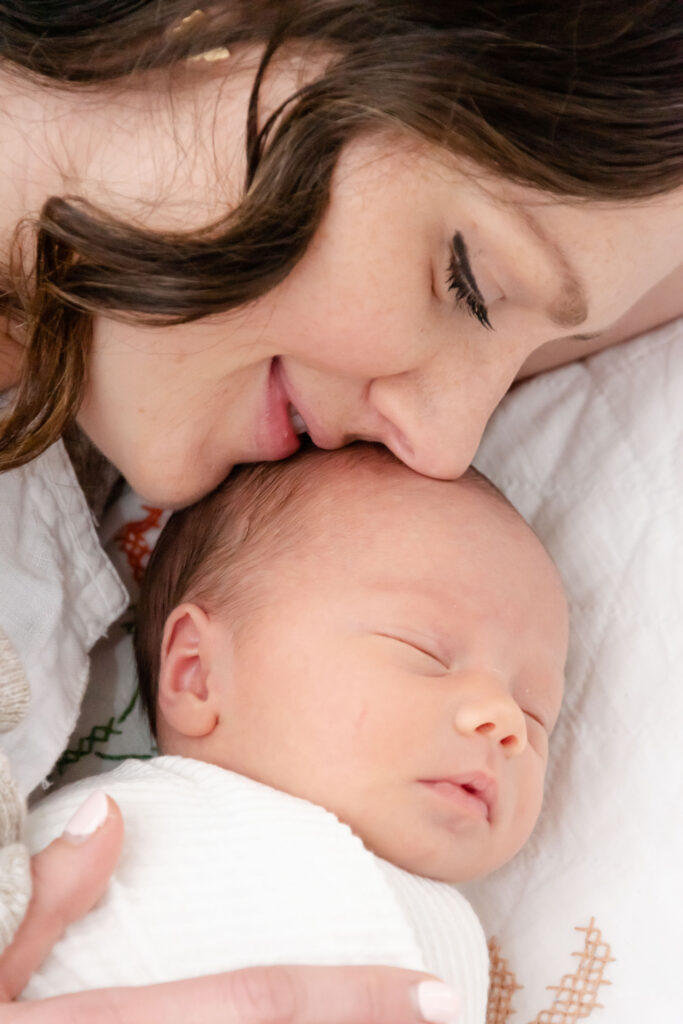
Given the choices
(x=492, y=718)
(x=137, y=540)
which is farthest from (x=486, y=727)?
(x=137, y=540)

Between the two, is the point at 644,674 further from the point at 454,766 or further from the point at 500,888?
the point at 454,766

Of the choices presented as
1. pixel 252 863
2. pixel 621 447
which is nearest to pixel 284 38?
pixel 252 863

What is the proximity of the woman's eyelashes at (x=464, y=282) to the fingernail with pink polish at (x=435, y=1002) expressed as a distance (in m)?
0.61

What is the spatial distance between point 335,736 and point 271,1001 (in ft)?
0.84

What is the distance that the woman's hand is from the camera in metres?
0.85

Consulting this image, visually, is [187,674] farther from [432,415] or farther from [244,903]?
[432,415]

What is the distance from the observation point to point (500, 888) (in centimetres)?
127

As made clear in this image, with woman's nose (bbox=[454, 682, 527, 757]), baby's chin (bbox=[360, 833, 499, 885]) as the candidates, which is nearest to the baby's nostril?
woman's nose (bbox=[454, 682, 527, 757])

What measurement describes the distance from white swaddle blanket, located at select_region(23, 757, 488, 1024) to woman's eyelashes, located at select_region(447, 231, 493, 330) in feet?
1.67

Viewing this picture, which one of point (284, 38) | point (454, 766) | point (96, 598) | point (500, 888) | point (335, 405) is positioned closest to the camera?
point (284, 38)

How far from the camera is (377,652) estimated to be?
41.6 inches

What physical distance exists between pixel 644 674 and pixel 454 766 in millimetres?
431

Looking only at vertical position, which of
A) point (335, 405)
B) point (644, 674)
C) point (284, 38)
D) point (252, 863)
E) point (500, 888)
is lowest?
point (500, 888)

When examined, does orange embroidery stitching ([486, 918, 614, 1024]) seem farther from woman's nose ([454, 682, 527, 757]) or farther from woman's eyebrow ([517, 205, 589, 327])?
woman's eyebrow ([517, 205, 589, 327])
